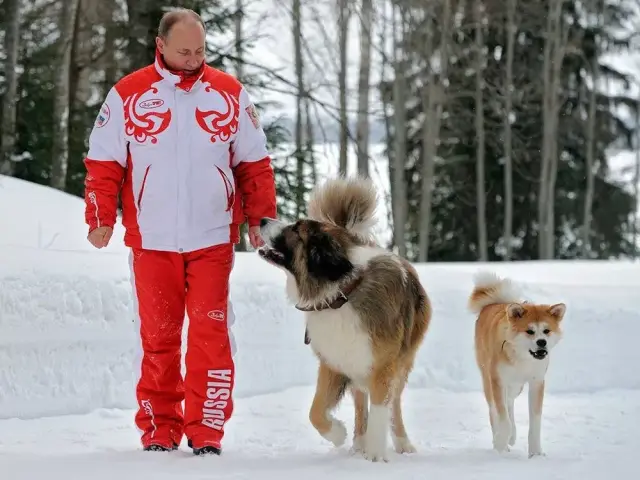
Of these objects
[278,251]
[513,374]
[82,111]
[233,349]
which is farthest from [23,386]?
[82,111]

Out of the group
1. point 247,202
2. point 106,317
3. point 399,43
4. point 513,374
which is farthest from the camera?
point 399,43

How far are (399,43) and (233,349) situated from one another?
19.9 m

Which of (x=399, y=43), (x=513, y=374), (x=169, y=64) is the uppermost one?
(x=399, y=43)

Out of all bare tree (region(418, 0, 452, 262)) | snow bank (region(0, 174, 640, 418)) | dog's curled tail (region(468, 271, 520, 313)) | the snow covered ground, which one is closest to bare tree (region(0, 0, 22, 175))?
snow bank (region(0, 174, 640, 418))

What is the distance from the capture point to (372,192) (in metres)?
4.62

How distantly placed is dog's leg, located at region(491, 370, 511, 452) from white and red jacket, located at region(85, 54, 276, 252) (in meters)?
1.78

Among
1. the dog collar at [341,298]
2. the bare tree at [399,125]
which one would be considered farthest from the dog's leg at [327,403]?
the bare tree at [399,125]

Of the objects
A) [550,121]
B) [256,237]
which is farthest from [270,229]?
[550,121]

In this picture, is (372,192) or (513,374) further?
(513,374)

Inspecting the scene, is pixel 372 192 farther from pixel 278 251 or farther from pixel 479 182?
pixel 479 182

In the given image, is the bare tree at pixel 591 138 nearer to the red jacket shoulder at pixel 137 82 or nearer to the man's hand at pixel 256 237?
the man's hand at pixel 256 237

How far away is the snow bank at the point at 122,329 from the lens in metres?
5.95

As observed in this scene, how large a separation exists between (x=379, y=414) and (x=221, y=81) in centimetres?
171

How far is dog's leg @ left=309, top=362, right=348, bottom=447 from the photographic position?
432 centimetres
